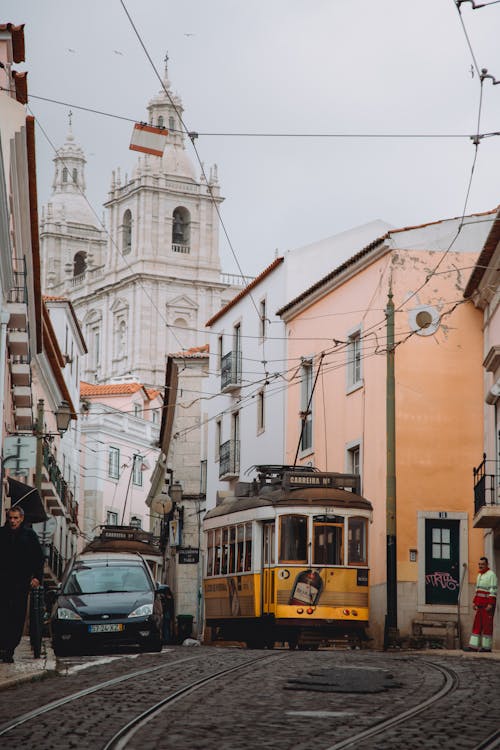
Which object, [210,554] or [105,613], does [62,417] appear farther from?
[105,613]

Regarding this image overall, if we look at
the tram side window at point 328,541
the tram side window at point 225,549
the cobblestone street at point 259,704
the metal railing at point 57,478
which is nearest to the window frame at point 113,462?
the metal railing at point 57,478

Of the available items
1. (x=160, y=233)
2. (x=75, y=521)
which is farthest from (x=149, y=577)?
(x=160, y=233)

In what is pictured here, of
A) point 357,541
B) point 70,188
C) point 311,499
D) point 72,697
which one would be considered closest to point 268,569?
point 311,499

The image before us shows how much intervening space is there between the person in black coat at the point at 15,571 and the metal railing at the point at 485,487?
12.9m

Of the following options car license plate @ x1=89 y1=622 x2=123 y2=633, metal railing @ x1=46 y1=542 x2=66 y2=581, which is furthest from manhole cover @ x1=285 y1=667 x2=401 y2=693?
metal railing @ x1=46 y1=542 x2=66 y2=581

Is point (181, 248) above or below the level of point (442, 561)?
above

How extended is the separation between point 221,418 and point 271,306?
5171 millimetres

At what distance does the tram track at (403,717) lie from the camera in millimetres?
8312

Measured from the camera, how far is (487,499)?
85.3ft

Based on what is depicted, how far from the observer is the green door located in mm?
28359

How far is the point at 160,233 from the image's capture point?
10175 centimetres

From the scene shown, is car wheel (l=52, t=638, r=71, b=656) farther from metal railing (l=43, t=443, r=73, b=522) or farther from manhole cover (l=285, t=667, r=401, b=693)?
metal railing (l=43, t=443, r=73, b=522)

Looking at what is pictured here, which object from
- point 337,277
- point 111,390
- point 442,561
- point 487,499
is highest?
point 111,390

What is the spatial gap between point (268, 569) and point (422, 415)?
275 inches
